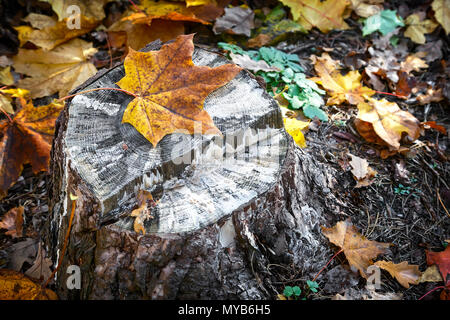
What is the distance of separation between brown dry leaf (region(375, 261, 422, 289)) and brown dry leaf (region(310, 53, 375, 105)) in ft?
3.30

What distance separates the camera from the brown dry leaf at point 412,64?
243cm

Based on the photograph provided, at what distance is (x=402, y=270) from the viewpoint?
61.1 inches

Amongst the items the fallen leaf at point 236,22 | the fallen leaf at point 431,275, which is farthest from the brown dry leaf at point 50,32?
the fallen leaf at point 431,275

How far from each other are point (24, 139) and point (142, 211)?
3.19 feet

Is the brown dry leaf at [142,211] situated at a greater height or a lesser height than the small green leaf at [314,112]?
greater

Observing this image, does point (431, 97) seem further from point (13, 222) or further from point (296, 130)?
point (13, 222)

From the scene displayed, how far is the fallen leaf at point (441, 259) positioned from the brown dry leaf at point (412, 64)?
4.45 feet

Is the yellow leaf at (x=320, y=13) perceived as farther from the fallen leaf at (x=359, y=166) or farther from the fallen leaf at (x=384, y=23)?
the fallen leaf at (x=359, y=166)

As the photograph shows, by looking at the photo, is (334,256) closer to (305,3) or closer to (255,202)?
(255,202)

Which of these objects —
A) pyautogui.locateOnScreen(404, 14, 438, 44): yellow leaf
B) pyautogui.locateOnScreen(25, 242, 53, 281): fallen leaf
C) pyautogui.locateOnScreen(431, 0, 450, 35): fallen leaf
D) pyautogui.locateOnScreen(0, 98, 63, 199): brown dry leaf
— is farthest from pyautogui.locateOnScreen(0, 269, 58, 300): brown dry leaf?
pyautogui.locateOnScreen(431, 0, 450, 35): fallen leaf

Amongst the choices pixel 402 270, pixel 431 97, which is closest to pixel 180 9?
pixel 431 97

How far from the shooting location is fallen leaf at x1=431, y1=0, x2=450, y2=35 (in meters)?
2.56
